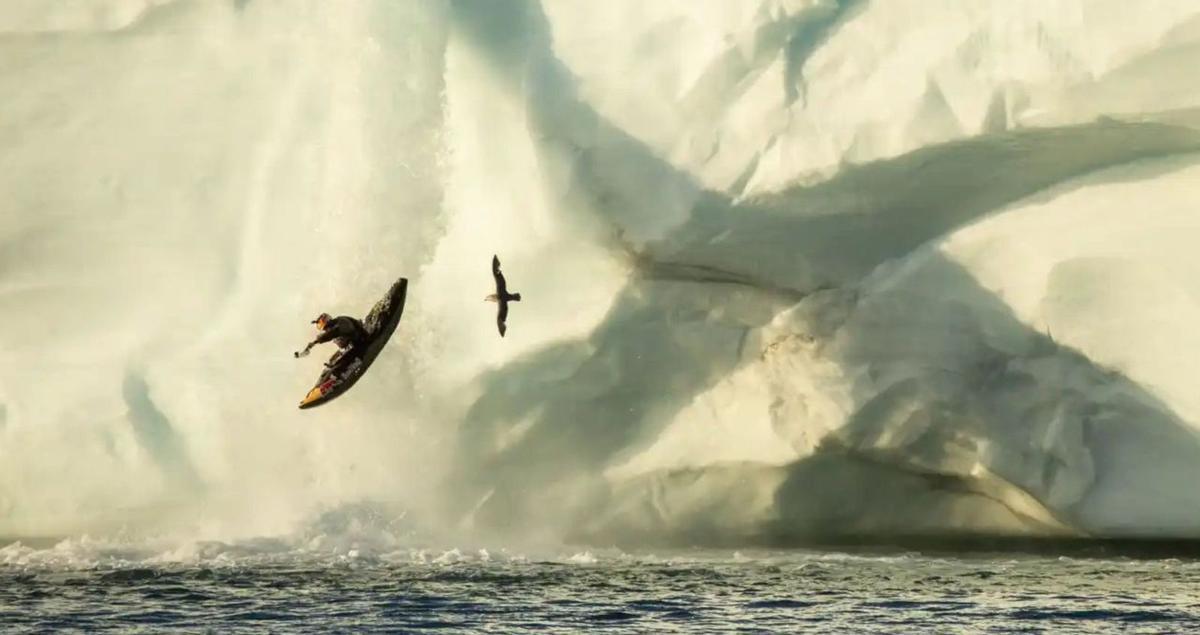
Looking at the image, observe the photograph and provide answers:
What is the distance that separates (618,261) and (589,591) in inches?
171

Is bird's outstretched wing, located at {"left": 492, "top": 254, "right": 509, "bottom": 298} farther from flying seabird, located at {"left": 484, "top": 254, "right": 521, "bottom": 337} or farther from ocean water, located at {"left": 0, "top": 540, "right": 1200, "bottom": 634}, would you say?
ocean water, located at {"left": 0, "top": 540, "right": 1200, "bottom": 634}

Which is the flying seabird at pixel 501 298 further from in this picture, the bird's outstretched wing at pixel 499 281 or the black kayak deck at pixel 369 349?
the black kayak deck at pixel 369 349

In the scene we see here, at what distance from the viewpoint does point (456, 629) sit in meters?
12.6

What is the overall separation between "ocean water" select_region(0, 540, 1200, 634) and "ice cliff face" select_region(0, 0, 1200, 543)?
1.21 metres

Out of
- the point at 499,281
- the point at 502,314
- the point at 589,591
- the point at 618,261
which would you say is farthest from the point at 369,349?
the point at 589,591

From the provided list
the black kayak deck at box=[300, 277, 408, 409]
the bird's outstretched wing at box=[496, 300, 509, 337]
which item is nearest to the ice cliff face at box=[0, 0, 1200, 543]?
the black kayak deck at box=[300, 277, 408, 409]

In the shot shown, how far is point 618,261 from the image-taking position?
57.5 ft

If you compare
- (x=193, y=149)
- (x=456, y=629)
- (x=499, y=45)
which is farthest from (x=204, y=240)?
(x=456, y=629)

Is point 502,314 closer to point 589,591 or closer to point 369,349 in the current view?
point 369,349

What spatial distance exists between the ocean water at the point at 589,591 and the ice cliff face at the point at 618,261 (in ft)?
3.96

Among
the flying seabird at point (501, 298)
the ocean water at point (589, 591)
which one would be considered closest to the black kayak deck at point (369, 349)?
the flying seabird at point (501, 298)

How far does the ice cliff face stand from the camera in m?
16.1

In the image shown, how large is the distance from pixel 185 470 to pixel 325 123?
4.09 meters

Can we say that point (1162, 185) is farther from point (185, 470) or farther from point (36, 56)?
point (36, 56)
